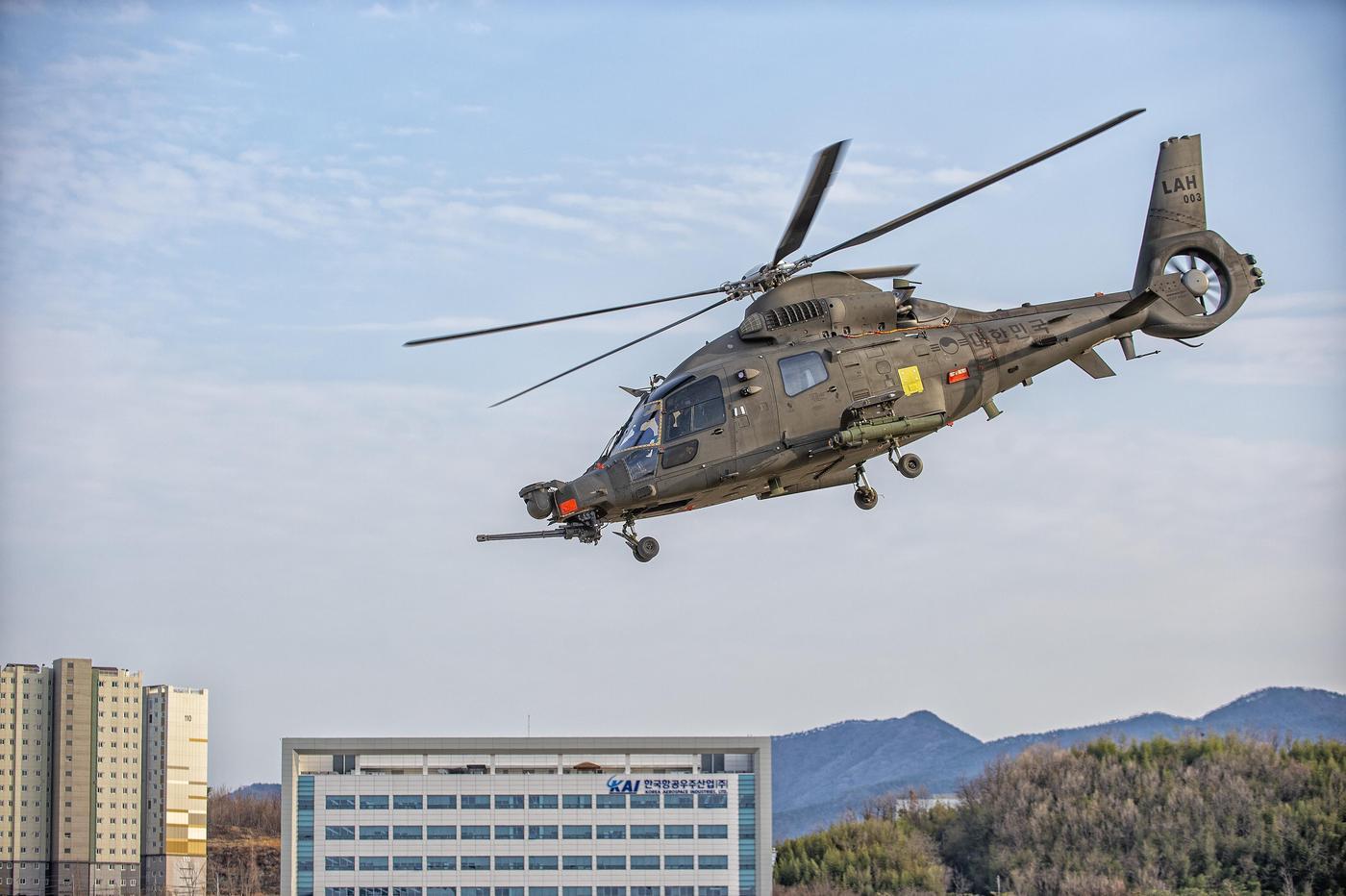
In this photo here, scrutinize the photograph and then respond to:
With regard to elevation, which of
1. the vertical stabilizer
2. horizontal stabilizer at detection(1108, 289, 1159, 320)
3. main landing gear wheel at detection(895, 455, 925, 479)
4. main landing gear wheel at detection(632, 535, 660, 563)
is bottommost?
main landing gear wheel at detection(632, 535, 660, 563)

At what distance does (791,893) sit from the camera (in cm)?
10231

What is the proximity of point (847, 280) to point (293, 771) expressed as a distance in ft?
221

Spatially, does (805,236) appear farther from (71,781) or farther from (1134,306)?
(71,781)

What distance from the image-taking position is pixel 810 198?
90.0ft

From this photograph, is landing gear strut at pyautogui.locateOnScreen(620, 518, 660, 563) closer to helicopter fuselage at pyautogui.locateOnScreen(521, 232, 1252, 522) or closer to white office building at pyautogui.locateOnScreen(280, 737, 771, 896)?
helicopter fuselage at pyautogui.locateOnScreen(521, 232, 1252, 522)

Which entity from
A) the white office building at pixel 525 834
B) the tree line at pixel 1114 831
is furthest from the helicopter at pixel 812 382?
the tree line at pixel 1114 831

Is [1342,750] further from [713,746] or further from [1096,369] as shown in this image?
[1096,369]

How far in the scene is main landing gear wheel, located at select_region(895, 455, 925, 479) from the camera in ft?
95.8

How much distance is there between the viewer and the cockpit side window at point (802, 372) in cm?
2898

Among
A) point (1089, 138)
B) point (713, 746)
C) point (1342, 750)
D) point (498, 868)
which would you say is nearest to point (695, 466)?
point (1089, 138)

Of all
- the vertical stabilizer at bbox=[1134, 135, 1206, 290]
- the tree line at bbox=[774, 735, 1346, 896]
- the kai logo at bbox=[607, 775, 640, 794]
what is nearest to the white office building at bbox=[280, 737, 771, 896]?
the kai logo at bbox=[607, 775, 640, 794]

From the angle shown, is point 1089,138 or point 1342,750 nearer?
point 1089,138

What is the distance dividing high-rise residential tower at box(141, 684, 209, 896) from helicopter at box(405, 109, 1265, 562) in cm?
10467

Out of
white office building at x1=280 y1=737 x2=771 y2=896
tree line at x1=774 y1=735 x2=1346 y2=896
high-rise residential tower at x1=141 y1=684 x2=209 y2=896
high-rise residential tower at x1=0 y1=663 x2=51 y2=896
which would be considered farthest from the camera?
high-rise residential tower at x1=141 y1=684 x2=209 y2=896
